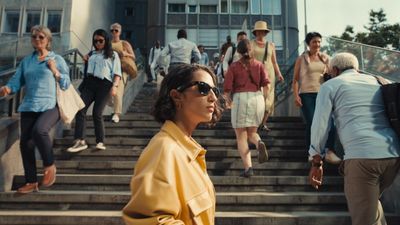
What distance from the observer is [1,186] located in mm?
5332

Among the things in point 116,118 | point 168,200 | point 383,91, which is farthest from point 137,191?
point 116,118

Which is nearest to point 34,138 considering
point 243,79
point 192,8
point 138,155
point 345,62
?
point 138,155

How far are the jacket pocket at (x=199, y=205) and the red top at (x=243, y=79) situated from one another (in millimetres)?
4470

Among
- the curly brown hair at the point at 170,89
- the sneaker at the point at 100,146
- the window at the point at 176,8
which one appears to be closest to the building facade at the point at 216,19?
the window at the point at 176,8

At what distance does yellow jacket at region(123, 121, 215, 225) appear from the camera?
149 cm

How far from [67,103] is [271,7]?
1339 inches

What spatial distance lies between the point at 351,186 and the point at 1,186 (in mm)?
4289

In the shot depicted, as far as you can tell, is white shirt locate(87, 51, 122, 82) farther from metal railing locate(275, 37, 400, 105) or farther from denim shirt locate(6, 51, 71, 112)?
metal railing locate(275, 37, 400, 105)

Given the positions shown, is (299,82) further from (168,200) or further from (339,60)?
(168,200)

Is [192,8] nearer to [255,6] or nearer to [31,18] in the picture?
[255,6]

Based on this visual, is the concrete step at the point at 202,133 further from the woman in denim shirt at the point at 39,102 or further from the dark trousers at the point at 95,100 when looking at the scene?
the woman in denim shirt at the point at 39,102

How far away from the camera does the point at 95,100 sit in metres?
6.60

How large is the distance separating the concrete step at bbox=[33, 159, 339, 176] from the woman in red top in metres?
0.35

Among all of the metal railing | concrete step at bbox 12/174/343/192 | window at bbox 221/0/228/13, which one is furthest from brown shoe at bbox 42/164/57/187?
window at bbox 221/0/228/13
